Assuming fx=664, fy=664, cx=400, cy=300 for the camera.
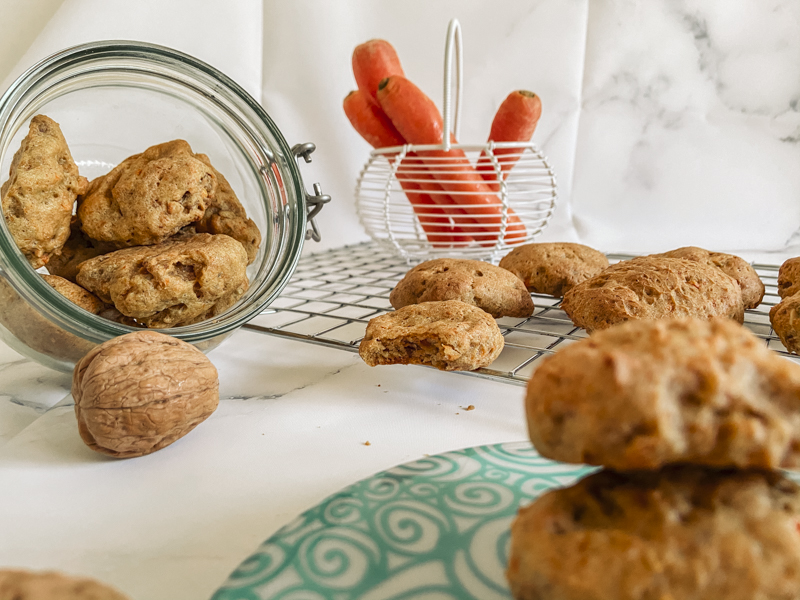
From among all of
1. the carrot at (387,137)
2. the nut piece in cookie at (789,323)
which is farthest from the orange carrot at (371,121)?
the nut piece in cookie at (789,323)

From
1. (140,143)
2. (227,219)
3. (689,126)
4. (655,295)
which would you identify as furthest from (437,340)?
(689,126)

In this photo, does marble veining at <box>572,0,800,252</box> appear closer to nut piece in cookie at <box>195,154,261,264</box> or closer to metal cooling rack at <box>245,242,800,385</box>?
metal cooling rack at <box>245,242,800,385</box>

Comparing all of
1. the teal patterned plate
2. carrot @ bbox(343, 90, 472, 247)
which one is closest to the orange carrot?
carrot @ bbox(343, 90, 472, 247)

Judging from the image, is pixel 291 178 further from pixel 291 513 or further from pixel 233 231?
pixel 291 513

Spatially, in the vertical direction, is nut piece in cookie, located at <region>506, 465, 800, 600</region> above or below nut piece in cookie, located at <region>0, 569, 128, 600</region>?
above

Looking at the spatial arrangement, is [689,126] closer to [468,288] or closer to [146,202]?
[468,288]

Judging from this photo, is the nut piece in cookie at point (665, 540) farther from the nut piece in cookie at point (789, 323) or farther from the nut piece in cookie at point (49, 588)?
the nut piece in cookie at point (789, 323)

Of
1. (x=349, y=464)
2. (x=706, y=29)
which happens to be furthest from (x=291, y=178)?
(x=706, y=29)
